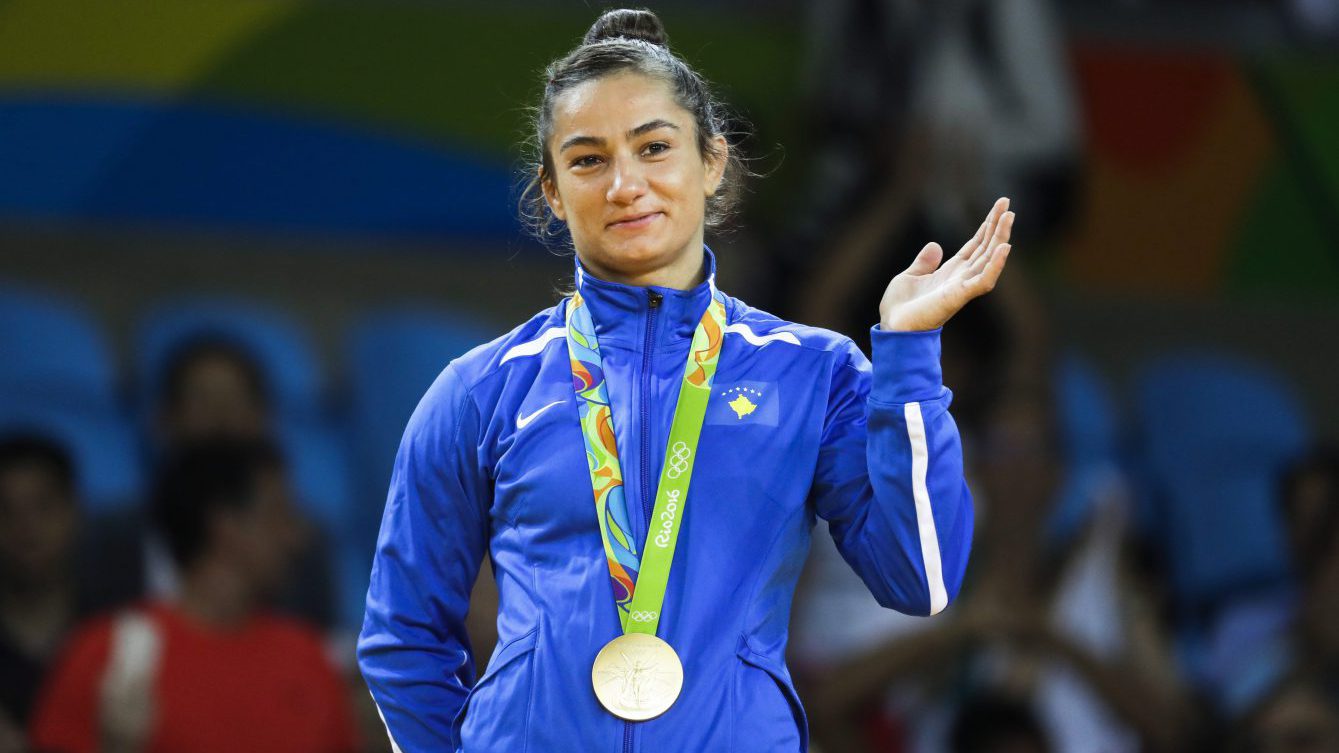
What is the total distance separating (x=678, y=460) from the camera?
6.74 ft

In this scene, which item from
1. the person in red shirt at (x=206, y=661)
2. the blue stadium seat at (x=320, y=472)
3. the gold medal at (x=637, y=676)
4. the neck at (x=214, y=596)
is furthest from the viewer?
the blue stadium seat at (x=320, y=472)

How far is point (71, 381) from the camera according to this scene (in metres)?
5.46

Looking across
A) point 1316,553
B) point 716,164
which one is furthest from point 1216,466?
point 716,164

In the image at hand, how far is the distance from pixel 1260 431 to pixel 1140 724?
1.47 m

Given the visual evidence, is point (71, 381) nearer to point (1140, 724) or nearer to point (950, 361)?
point (950, 361)

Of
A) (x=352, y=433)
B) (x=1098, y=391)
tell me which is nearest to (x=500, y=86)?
(x=352, y=433)

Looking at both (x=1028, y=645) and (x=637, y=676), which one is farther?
(x=1028, y=645)

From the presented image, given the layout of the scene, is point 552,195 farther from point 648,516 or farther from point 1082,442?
point 1082,442

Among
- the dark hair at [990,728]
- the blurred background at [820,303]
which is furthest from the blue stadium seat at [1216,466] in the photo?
the dark hair at [990,728]

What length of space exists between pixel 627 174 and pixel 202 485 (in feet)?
11.1

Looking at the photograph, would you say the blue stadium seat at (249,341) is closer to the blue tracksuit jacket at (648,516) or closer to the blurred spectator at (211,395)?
the blurred spectator at (211,395)

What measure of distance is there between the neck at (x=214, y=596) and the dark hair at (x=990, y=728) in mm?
2041

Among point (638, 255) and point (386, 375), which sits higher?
point (386, 375)

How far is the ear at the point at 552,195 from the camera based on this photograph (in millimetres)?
2270
